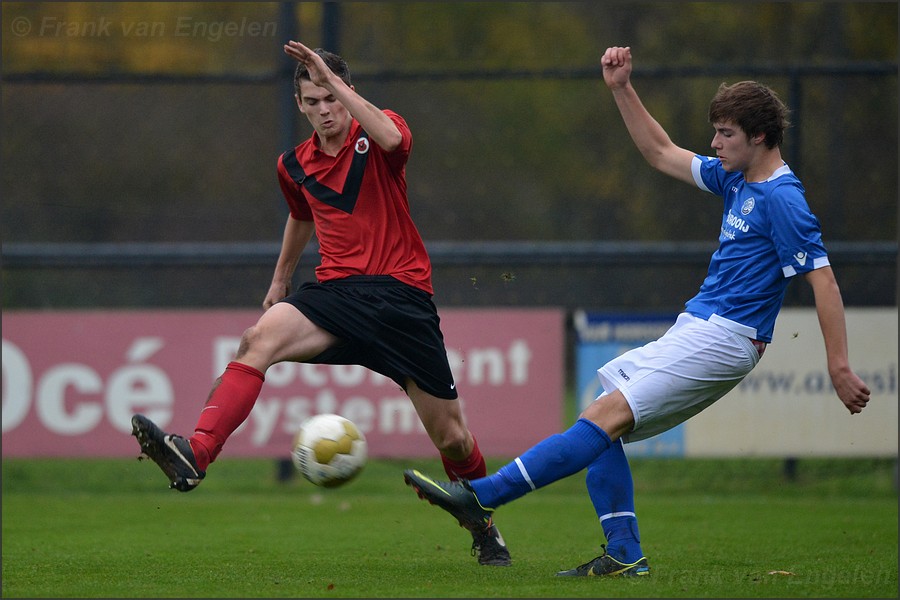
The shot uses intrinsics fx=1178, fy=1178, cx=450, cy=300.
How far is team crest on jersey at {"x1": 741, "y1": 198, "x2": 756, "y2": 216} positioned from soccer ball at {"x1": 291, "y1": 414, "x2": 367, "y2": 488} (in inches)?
70.6

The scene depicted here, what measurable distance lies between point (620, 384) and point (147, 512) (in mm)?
4009

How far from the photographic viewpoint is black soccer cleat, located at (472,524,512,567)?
512 centimetres

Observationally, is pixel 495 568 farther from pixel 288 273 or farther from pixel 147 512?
pixel 147 512

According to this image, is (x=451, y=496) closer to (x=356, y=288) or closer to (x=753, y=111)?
(x=356, y=288)

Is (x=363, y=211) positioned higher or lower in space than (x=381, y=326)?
higher

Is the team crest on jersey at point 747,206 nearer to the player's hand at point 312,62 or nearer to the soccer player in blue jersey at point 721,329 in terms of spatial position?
the soccer player in blue jersey at point 721,329

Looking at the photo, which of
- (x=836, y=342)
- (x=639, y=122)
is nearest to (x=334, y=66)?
(x=639, y=122)

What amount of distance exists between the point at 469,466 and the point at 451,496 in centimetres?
99

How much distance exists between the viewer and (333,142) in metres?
5.11

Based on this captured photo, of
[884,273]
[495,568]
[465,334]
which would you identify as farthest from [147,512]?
[884,273]

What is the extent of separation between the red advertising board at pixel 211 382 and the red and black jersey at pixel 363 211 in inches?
130

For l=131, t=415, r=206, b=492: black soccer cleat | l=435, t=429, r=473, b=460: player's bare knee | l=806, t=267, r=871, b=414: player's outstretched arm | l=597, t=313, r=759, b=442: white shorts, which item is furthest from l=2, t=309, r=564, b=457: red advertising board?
l=806, t=267, r=871, b=414: player's outstretched arm

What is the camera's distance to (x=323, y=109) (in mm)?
4953

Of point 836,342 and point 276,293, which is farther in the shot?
point 276,293
